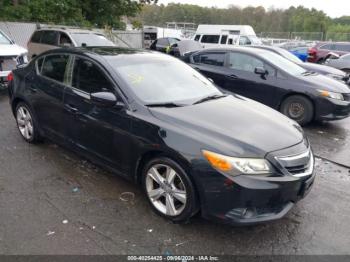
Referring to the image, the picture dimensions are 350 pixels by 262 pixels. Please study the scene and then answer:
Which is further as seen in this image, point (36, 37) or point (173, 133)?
point (36, 37)

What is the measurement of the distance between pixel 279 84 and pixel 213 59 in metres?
1.89

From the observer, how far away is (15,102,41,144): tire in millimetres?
4934

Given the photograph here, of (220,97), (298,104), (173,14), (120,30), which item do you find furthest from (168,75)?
(173,14)

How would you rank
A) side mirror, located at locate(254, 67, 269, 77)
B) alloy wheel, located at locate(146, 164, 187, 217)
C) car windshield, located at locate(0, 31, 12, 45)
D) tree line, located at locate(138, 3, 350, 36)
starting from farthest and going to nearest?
tree line, located at locate(138, 3, 350, 36) < car windshield, located at locate(0, 31, 12, 45) < side mirror, located at locate(254, 67, 269, 77) < alloy wheel, located at locate(146, 164, 187, 217)

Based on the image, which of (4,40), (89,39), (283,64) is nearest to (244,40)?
(89,39)

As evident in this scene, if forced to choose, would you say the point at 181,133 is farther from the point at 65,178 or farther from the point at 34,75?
the point at 34,75

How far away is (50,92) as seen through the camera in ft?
14.6

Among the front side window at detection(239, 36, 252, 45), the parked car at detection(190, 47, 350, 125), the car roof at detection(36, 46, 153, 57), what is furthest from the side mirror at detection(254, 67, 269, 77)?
the front side window at detection(239, 36, 252, 45)

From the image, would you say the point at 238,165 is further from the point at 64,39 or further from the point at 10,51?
the point at 64,39

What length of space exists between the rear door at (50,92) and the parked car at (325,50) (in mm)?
16808

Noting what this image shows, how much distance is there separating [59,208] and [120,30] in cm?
2015

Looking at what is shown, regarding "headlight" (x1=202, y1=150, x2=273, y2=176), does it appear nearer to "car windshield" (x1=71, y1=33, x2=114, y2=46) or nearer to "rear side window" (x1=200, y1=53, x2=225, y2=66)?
"rear side window" (x1=200, y1=53, x2=225, y2=66)

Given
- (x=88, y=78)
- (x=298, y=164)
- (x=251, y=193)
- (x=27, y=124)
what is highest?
(x=88, y=78)

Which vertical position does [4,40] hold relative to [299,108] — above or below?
above
